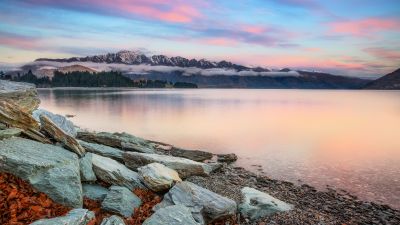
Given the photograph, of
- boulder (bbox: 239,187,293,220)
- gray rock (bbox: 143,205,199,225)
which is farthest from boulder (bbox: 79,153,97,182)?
boulder (bbox: 239,187,293,220)

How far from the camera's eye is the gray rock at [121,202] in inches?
445

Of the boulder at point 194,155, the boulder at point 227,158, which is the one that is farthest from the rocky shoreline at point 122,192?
the boulder at point 227,158

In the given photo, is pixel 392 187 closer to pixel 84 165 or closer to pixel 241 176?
pixel 241 176

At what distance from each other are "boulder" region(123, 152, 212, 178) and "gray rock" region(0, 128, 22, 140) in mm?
5417

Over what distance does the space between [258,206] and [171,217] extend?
4516 millimetres

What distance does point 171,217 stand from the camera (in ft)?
33.2

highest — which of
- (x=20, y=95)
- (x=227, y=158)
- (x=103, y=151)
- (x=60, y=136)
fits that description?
(x=20, y=95)

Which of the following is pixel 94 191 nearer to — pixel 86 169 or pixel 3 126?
pixel 86 169

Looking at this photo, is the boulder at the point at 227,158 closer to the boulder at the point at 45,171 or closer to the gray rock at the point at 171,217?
the boulder at the point at 45,171

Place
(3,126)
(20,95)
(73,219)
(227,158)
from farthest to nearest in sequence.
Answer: (227,158)
(20,95)
(3,126)
(73,219)

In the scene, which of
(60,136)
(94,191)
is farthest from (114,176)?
(60,136)

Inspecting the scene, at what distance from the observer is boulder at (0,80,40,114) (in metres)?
16.3

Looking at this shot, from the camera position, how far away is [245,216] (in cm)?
1283

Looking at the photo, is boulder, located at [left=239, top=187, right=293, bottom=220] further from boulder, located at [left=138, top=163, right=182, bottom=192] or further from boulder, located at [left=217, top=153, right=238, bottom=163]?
boulder, located at [left=217, top=153, right=238, bottom=163]
